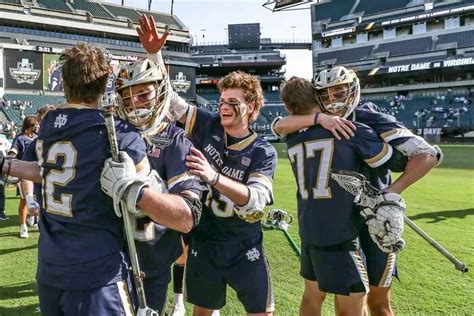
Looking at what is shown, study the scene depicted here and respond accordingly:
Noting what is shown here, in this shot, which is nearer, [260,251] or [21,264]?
[260,251]

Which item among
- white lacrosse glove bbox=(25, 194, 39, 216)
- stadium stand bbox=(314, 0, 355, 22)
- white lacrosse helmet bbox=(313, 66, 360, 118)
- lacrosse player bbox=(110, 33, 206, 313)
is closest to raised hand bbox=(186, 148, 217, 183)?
lacrosse player bbox=(110, 33, 206, 313)

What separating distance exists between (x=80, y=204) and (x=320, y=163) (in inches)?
62.3

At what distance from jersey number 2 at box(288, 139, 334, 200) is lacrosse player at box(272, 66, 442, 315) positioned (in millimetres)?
129

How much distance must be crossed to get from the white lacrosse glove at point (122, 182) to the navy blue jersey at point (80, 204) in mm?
127

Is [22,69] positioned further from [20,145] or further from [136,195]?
[136,195]

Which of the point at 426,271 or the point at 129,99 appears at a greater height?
the point at 129,99

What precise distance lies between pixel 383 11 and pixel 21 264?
53491 millimetres

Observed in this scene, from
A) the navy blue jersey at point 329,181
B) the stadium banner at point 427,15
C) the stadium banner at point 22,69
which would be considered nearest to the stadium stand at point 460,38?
the stadium banner at point 427,15

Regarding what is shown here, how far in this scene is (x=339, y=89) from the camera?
298 centimetres

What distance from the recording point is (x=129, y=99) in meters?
2.28

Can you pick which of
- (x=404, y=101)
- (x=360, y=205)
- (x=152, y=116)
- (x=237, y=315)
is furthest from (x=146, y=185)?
(x=404, y=101)

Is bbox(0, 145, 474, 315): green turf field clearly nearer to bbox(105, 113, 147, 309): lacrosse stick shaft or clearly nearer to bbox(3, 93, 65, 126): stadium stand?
bbox(105, 113, 147, 309): lacrosse stick shaft

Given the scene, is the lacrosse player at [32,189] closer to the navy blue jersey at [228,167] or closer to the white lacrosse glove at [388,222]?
the navy blue jersey at [228,167]

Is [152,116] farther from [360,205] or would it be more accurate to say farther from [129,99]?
[360,205]
